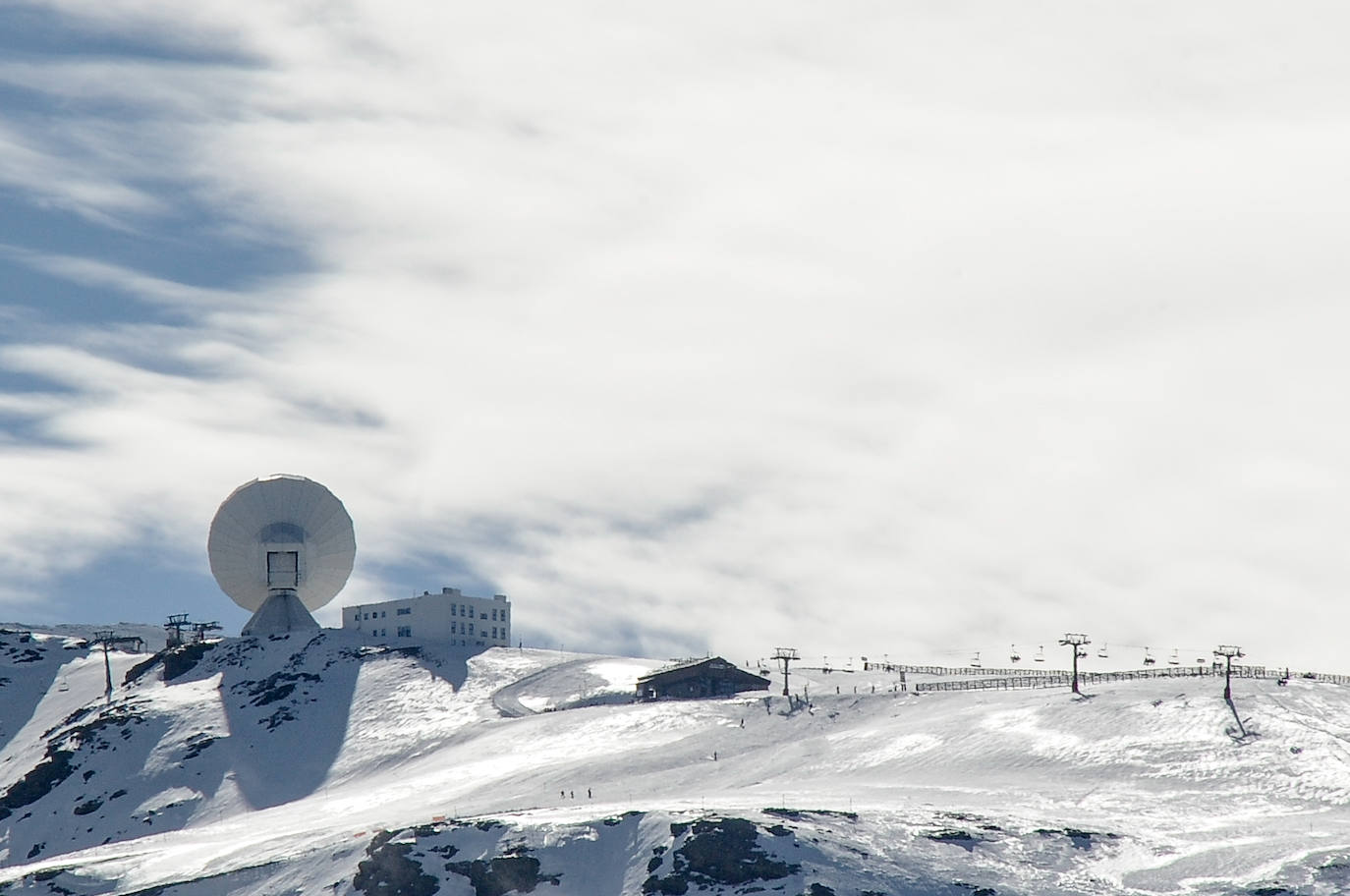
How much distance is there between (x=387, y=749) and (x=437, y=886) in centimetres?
3710

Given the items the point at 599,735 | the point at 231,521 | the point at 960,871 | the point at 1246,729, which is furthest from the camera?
the point at 231,521

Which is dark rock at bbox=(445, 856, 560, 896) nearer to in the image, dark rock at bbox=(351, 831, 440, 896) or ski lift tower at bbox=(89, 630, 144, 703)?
dark rock at bbox=(351, 831, 440, 896)

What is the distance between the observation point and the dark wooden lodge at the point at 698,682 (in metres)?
139

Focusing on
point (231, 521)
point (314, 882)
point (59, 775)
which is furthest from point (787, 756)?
point (231, 521)

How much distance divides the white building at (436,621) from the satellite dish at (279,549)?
4217 millimetres

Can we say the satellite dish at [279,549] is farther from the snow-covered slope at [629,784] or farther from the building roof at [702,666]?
the building roof at [702,666]

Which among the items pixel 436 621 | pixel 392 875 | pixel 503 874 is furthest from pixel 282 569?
pixel 503 874

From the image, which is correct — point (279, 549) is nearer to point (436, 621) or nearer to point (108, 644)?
point (436, 621)

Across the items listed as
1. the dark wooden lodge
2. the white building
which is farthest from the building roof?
the white building

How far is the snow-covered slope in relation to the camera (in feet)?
304

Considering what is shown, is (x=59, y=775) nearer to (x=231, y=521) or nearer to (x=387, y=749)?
(x=387, y=749)

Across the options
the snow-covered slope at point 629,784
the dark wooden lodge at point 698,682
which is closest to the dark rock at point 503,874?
the snow-covered slope at point 629,784

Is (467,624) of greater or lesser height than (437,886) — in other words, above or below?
above

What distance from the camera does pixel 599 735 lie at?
126 metres
